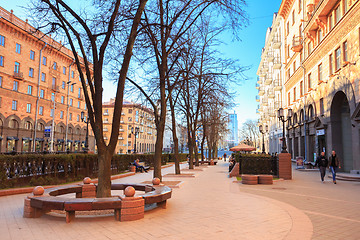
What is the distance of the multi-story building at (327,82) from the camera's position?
62.3 feet

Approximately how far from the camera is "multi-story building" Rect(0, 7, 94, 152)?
4153 centimetres

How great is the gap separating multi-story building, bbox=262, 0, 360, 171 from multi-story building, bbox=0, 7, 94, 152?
90.9 ft

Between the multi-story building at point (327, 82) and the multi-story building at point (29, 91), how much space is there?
27.7m

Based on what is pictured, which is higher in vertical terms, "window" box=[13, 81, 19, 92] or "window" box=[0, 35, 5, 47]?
"window" box=[0, 35, 5, 47]

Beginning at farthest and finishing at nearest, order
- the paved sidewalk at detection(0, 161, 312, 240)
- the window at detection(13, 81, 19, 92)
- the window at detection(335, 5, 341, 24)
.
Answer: the window at detection(13, 81, 19, 92) < the window at detection(335, 5, 341, 24) < the paved sidewalk at detection(0, 161, 312, 240)

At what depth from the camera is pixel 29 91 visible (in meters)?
47.4

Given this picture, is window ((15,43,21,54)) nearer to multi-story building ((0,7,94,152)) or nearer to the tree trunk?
multi-story building ((0,7,94,152))

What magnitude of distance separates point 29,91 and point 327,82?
43.2 meters

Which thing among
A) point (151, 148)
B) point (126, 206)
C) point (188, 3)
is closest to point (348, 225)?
point (126, 206)

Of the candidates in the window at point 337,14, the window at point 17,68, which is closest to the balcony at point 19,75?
the window at point 17,68

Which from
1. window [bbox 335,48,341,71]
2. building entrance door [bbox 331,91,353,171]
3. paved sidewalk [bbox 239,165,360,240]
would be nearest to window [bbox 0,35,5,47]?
window [bbox 335,48,341,71]

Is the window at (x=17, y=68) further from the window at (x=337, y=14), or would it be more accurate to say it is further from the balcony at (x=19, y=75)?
the window at (x=337, y=14)

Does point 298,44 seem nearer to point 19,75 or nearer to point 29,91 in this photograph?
point 19,75

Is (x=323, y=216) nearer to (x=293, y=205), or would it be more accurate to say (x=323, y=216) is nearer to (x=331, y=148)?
(x=293, y=205)
